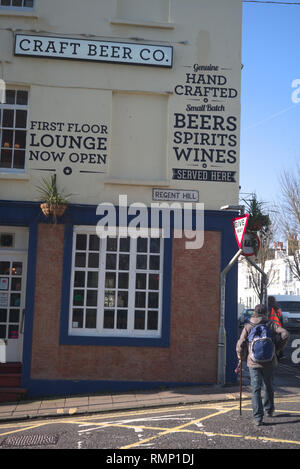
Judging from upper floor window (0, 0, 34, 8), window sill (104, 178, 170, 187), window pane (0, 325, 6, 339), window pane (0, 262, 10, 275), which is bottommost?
window pane (0, 325, 6, 339)

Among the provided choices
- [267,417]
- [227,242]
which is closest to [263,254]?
[227,242]

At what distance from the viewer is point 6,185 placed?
33.6ft

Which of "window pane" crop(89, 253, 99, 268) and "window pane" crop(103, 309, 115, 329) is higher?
"window pane" crop(89, 253, 99, 268)

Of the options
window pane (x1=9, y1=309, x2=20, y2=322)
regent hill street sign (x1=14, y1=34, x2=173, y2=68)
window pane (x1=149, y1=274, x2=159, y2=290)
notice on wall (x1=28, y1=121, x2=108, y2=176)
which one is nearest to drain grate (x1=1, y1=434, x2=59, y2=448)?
window pane (x1=9, y1=309, x2=20, y2=322)

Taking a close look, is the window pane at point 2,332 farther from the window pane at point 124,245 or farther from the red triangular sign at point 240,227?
the red triangular sign at point 240,227

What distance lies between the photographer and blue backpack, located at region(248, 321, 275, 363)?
24.2 feet

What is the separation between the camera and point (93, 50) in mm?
10555

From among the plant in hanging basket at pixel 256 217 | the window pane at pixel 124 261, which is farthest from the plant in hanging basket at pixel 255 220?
the window pane at pixel 124 261

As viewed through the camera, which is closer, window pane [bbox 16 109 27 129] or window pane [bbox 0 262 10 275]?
window pane [bbox 0 262 10 275]

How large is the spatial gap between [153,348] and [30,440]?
11.6 ft

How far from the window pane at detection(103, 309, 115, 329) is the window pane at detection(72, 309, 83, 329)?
18.3 inches

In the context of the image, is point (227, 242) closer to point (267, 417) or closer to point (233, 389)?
point (233, 389)

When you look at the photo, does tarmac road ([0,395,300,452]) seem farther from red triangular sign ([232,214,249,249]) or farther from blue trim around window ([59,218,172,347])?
red triangular sign ([232,214,249,249])
